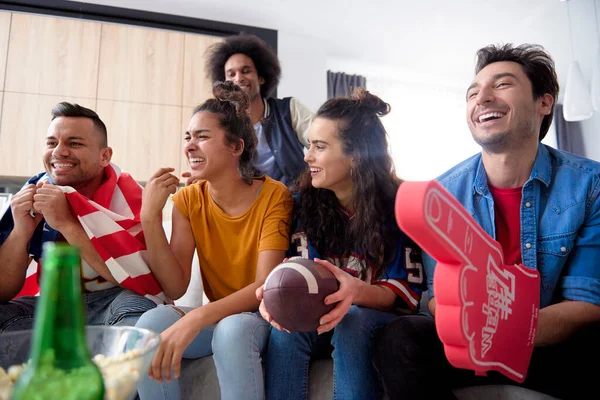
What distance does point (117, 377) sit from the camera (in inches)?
19.7

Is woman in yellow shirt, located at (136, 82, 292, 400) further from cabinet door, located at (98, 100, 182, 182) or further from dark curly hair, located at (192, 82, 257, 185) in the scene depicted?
cabinet door, located at (98, 100, 182, 182)

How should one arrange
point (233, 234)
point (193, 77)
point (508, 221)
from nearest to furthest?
1. point (508, 221)
2. point (233, 234)
3. point (193, 77)

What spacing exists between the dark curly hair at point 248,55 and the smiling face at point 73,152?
3.21ft

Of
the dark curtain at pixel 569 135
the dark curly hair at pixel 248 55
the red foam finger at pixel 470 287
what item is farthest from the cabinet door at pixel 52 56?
the dark curtain at pixel 569 135

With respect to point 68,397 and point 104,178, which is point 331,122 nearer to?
point 104,178

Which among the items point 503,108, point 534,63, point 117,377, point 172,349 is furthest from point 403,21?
point 117,377

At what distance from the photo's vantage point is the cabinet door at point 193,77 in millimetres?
3971

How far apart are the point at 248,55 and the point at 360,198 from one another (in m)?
1.40

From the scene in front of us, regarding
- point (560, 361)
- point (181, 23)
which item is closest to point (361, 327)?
point (560, 361)

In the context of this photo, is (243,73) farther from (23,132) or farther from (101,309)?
(23,132)

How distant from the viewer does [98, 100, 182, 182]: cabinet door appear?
147 inches

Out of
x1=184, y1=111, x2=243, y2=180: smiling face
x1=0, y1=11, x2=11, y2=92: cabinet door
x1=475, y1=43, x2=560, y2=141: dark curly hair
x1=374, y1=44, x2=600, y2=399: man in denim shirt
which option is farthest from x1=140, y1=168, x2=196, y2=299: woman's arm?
x1=0, y1=11, x2=11, y2=92: cabinet door

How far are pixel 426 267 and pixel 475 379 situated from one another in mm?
319

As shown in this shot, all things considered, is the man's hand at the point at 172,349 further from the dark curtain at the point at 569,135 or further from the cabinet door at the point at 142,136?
the dark curtain at the point at 569,135
